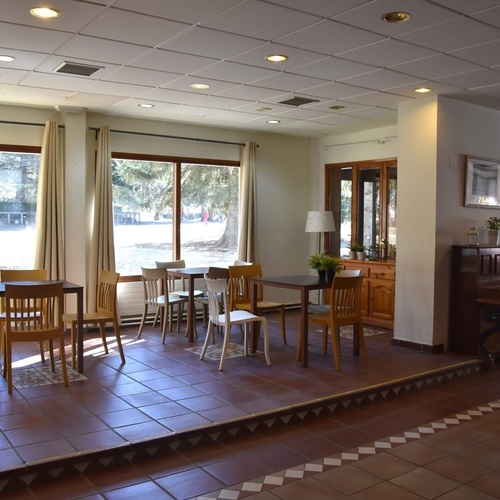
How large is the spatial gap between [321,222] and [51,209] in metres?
3.77

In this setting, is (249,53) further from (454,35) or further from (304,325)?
(304,325)

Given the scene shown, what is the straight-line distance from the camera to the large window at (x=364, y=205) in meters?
8.05

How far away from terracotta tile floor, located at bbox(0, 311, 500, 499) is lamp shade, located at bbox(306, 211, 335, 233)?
114 inches

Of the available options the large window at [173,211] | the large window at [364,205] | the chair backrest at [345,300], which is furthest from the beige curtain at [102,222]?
the large window at [364,205]

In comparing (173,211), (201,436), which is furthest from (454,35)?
(173,211)

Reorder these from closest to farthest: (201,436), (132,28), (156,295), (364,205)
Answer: (201,436) → (132,28) → (156,295) → (364,205)

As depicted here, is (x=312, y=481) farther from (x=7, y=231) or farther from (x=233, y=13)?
(x=7, y=231)

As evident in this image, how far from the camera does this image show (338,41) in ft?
14.2

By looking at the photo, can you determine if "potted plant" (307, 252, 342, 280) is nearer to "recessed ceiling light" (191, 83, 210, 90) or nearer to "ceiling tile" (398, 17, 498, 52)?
"recessed ceiling light" (191, 83, 210, 90)

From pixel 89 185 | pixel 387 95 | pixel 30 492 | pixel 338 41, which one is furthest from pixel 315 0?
pixel 89 185

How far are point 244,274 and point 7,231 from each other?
9.72 feet

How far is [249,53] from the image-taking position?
4.64 meters

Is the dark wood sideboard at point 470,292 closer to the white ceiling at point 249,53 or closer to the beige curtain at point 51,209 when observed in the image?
the white ceiling at point 249,53

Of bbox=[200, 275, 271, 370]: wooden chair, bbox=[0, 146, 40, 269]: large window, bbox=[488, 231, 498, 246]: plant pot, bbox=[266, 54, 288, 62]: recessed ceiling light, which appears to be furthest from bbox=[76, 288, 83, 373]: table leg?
bbox=[488, 231, 498, 246]: plant pot
